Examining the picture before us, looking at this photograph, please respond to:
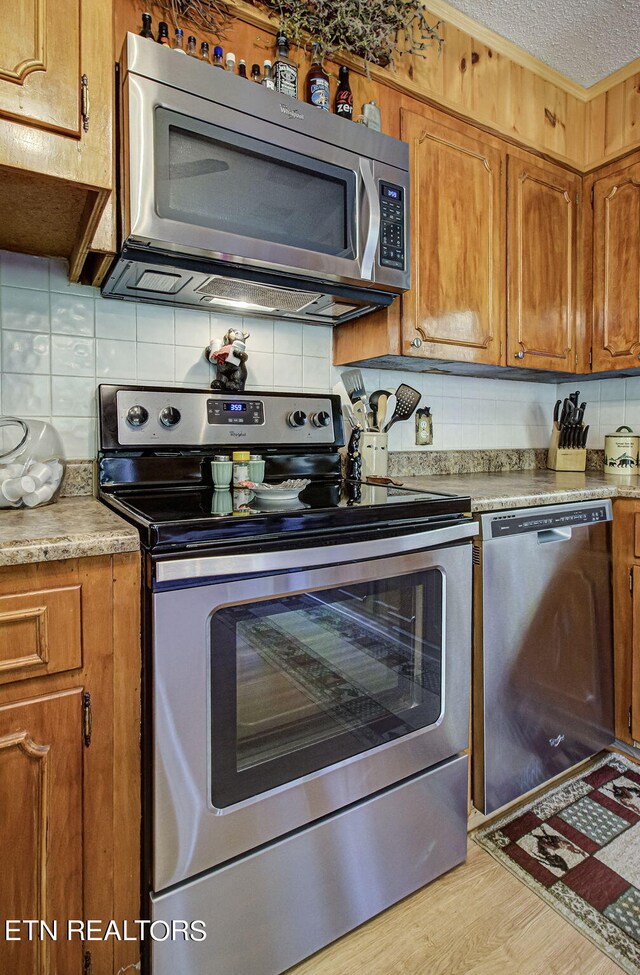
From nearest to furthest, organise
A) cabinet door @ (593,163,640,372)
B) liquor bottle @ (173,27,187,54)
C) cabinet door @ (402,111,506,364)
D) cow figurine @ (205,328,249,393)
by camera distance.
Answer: liquor bottle @ (173,27,187,54) < cow figurine @ (205,328,249,393) < cabinet door @ (402,111,506,364) < cabinet door @ (593,163,640,372)

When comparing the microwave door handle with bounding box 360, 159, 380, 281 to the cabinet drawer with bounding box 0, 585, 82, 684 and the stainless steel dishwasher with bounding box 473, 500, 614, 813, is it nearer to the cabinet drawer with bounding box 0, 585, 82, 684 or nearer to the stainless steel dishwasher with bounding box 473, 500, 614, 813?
the stainless steel dishwasher with bounding box 473, 500, 614, 813

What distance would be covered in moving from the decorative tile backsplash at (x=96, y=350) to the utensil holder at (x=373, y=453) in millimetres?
247

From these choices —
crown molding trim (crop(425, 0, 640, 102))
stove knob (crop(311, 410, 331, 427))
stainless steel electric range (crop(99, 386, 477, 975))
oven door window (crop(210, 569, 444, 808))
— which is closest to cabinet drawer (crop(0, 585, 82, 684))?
stainless steel electric range (crop(99, 386, 477, 975))

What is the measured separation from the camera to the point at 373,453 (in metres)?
1.78

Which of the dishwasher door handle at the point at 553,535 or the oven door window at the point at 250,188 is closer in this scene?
the oven door window at the point at 250,188

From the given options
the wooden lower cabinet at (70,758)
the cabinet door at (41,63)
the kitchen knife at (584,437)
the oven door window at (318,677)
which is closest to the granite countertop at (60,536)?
the wooden lower cabinet at (70,758)

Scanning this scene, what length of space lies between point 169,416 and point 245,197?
594 mm

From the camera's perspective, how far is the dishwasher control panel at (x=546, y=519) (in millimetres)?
1456

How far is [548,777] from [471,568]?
0.80 meters

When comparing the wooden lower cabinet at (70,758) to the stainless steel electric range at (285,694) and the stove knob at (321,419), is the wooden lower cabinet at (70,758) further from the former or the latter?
the stove knob at (321,419)

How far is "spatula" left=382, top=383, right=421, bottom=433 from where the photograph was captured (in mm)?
1896

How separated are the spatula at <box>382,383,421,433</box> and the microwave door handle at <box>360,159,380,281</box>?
0.53m

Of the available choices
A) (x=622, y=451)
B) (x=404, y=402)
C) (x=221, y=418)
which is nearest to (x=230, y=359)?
(x=221, y=418)

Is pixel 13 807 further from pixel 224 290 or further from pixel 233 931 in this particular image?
pixel 224 290
